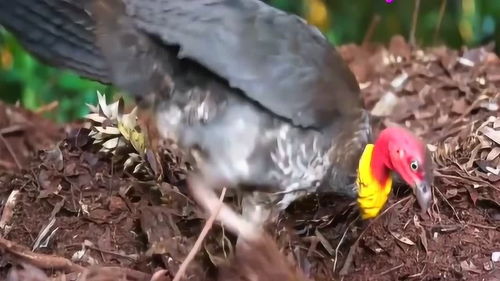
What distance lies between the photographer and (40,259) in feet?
3.32

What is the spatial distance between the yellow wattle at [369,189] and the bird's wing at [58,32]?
0.37 metres

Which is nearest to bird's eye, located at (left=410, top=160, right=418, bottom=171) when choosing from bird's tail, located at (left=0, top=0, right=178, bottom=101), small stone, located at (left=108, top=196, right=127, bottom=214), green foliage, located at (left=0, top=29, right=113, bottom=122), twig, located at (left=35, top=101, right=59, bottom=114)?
bird's tail, located at (left=0, top=0, right=178, bottom=101)

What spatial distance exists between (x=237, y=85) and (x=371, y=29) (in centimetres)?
84

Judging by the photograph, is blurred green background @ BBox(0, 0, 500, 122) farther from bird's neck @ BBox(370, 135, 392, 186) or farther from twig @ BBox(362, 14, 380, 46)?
bird's neck @ BBox(370, 135, 392, 186)

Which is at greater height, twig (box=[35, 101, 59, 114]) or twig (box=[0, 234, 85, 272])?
twig (box=[0, 234, 85, 272])

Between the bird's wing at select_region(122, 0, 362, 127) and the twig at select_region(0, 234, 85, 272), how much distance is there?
31 centimetres

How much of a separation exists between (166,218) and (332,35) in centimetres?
79

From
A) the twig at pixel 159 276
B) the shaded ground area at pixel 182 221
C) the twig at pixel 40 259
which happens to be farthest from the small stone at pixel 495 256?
the twig at pixel 40 259

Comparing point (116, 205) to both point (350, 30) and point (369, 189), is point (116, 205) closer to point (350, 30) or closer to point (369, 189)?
point (369, 189)

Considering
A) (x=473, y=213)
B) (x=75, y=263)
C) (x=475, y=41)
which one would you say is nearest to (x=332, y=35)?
(x=475, y=41)

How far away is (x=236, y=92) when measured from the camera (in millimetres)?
1013

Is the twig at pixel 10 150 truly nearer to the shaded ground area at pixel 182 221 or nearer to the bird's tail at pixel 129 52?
the shaded ground area at pixel 182 221

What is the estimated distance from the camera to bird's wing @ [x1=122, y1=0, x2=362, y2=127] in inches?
38.3

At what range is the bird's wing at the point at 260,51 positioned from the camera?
973mm
